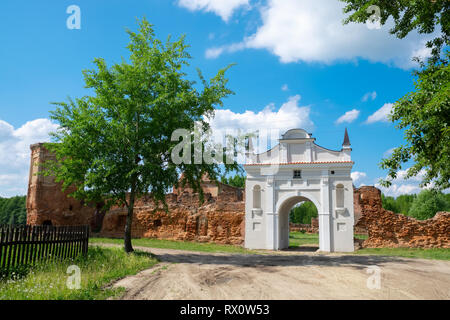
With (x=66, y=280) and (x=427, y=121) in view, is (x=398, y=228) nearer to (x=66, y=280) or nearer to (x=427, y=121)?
(x=427, y=121)

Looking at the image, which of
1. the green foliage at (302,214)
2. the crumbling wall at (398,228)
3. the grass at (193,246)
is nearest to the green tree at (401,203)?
the green foliage at (302,214)

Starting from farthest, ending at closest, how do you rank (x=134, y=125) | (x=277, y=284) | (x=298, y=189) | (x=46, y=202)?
1. (x=46, y=202)
2. (x=298, y=189)
3. (x=134, y=125)
4. (x=277, y=284)

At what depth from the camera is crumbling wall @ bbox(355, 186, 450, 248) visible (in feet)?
71.8

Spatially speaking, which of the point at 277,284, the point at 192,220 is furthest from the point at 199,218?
the point at 277,284

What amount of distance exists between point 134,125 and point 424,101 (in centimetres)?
1085

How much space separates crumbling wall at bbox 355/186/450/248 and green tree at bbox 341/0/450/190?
34.1 ft

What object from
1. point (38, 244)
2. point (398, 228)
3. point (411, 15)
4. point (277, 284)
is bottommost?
point (277, 284)

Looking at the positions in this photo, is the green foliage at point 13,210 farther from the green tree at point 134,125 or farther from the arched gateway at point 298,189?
the green tree at point 134,125

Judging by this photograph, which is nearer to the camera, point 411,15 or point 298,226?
point 411,15

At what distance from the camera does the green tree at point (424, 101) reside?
29.8 feet

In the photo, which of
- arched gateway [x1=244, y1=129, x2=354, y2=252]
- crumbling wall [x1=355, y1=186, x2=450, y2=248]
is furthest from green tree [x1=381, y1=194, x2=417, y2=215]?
arched gateway [x1=244, y1=129, x2=354, y2=252]

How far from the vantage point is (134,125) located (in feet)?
47.1

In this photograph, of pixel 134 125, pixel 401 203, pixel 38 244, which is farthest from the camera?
pixel 401 203

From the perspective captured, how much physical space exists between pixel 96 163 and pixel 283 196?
14086 millimetres
